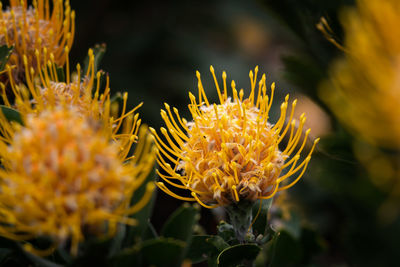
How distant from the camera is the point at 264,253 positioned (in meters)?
0.66

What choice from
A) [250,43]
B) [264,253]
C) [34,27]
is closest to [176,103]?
[250,43]

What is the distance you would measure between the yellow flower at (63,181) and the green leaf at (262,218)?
34cm

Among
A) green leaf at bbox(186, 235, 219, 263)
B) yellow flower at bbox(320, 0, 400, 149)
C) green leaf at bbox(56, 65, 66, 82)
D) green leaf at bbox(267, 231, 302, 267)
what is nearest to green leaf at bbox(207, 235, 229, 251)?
green leaf at bbox(186, 235, 219, 263)

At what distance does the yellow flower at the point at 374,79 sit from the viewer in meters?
0.55

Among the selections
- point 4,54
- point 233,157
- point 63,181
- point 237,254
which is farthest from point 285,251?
point 4,54

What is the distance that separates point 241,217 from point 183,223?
0.21m

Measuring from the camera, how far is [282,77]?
1.02 meters

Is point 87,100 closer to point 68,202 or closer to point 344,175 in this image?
point 68,202

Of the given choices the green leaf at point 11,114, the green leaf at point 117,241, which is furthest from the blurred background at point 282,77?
the green leaf at point 11,114

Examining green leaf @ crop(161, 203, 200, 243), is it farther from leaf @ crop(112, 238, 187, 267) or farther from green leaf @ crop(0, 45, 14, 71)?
green leaf @ crop(0, 45, 14, 71)

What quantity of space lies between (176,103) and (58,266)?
246cm

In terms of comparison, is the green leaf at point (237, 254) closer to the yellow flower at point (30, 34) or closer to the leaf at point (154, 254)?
the leaf at point (154, 254)

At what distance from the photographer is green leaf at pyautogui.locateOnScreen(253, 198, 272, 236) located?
85 cm

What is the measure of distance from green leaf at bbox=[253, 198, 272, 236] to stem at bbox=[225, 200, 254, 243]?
42mm
